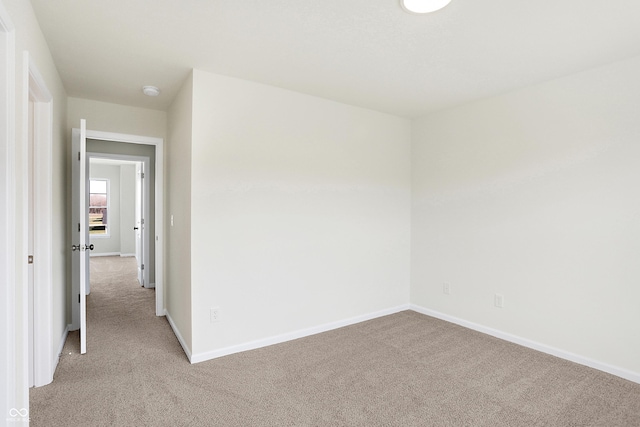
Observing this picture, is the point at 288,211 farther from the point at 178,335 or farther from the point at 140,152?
the point at 140,152

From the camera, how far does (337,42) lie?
2.36 metres

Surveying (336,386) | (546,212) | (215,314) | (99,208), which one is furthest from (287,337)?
(99,208)

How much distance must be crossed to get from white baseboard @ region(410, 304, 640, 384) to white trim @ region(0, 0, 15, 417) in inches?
146

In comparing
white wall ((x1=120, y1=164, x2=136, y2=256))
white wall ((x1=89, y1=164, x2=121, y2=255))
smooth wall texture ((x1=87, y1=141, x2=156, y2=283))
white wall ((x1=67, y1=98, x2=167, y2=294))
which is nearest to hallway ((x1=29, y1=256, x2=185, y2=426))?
white wall ((x1=67, y1=98, x2=167, y2=294))

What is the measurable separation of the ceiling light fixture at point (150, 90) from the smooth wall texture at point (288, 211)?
0.70 meters

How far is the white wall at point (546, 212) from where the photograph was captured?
2.62m

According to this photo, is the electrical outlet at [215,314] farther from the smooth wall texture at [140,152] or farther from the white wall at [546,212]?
the smooth wall texture at [140,152]

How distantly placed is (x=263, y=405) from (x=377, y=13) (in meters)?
2.55

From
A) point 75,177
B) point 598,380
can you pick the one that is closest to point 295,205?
point 75,177

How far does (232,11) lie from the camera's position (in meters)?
2.00

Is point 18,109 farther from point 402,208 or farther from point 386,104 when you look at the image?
point 402,208

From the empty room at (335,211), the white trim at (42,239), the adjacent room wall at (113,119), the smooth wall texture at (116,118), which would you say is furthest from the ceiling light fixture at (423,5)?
the adjacent room wall at (113,119)

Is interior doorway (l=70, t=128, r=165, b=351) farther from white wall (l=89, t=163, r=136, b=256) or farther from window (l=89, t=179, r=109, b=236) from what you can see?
window (l=89, t=179, r=109, b=236)

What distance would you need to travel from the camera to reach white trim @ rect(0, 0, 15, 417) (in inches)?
59.4
